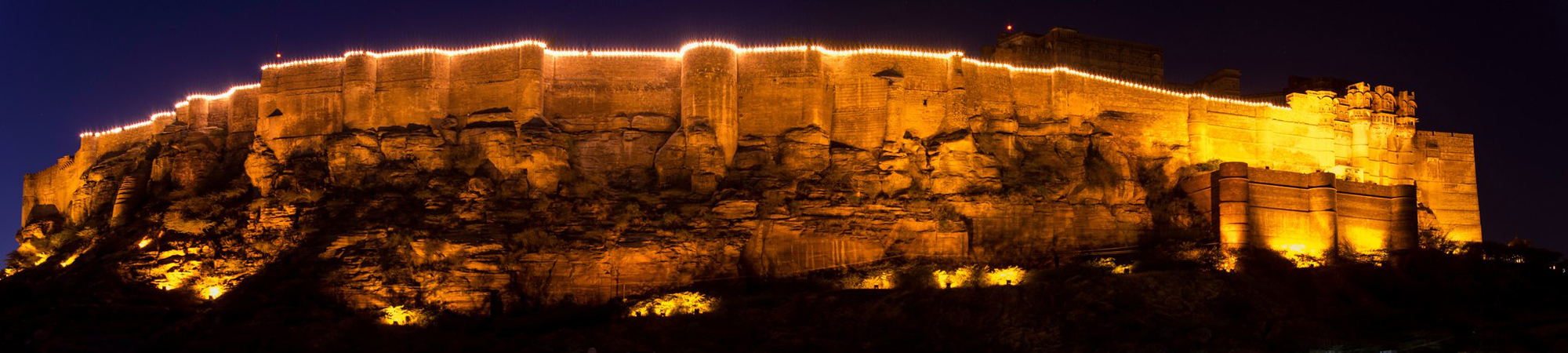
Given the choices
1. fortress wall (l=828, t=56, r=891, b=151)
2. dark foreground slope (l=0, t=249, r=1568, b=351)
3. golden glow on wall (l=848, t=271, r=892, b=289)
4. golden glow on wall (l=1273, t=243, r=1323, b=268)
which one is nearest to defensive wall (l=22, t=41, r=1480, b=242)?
fortress wall (l=828, t=56, r=891, b=151)

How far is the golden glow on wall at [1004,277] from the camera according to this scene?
35625 mm

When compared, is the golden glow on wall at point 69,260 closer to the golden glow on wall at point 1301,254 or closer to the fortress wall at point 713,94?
the fortress wall at point 713,94

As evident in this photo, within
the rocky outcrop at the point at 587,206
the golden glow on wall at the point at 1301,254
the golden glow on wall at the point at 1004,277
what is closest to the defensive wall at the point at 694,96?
the rocky outcrop at the point at 587,206

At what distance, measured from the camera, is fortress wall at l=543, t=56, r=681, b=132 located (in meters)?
40.7

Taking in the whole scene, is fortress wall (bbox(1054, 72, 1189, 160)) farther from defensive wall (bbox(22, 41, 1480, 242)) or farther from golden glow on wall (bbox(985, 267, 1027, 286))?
golden glow on wall (bbox(985, 267, 1027, 286))

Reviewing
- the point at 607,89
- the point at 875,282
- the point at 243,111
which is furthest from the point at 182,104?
the point at 875,282

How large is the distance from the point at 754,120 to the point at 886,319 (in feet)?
34.1

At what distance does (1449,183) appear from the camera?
48969mm

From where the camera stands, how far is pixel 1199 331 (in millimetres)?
30391

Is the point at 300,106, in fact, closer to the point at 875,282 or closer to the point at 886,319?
the point at 875,282

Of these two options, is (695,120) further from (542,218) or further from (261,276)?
(261,276)

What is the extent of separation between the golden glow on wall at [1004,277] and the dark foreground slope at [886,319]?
468 mm

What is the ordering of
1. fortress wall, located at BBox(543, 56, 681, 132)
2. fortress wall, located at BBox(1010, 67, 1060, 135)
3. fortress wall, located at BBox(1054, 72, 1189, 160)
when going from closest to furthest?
fortress wall, located at BBox(543, 56, 681, 132) < fortress wall, located at BBox(1010, 67, 1060, 135) < fortress wall, located at BBox(1054, 72, 1189, 160)

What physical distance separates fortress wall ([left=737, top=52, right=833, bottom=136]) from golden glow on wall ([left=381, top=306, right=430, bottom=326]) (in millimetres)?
11366
